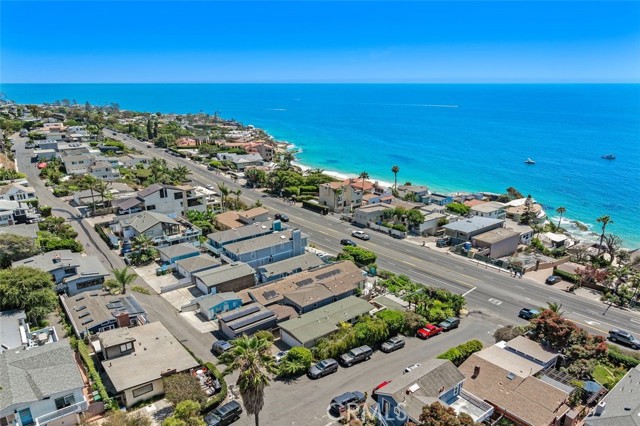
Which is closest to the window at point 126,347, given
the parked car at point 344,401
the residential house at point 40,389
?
the residential house at point 40,389

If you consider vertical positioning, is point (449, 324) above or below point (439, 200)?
below

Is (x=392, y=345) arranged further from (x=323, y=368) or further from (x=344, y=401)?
(x=344, y=401)

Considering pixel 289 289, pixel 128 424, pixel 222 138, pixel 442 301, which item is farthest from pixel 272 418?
pixel 222 138

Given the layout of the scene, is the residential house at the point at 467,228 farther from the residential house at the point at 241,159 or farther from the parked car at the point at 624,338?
the residential house at the point at 241,159

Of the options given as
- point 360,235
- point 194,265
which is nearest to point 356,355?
point 194,265

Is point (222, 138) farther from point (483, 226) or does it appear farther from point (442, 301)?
point (442, 301)

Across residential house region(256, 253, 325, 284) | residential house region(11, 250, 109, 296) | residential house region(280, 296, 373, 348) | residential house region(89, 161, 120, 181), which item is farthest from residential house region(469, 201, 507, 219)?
residential house region(89, 161, 120, 181)
